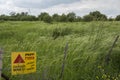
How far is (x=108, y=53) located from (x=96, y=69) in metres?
0.85

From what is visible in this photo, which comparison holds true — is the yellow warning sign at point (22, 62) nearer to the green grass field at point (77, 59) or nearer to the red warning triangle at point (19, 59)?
the red warning triangle at point (19, 59)

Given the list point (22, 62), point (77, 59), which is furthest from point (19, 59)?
point (77, 59)

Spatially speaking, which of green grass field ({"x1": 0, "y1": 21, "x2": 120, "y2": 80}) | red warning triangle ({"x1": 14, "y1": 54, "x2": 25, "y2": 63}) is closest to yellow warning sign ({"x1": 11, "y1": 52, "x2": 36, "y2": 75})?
red warning triangle ({"x1": 14, "y1": 54, "x2": 25, "y2": 63})

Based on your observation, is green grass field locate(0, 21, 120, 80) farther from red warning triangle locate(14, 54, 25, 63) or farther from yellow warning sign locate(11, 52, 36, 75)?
red warning triangle locate(14, 54, 25, 63)

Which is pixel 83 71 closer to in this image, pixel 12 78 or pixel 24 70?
pixel 12 78

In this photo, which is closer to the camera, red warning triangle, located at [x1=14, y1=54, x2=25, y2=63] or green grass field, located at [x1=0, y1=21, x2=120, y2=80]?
red warning triangle, located at [x1=14, y1=54, x2=25, y2=63]

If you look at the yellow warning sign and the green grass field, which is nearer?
the yellow warning sign

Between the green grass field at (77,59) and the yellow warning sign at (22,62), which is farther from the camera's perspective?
the green grass field at (77,59)

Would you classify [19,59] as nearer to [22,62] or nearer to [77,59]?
[22,62]

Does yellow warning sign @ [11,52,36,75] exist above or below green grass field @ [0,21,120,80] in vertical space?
above

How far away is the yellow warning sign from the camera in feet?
20.8

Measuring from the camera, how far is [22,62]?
642cm

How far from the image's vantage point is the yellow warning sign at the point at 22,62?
6333mm

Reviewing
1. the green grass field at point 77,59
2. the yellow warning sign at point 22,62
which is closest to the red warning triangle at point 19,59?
the yellow warning sign at point 22,62
